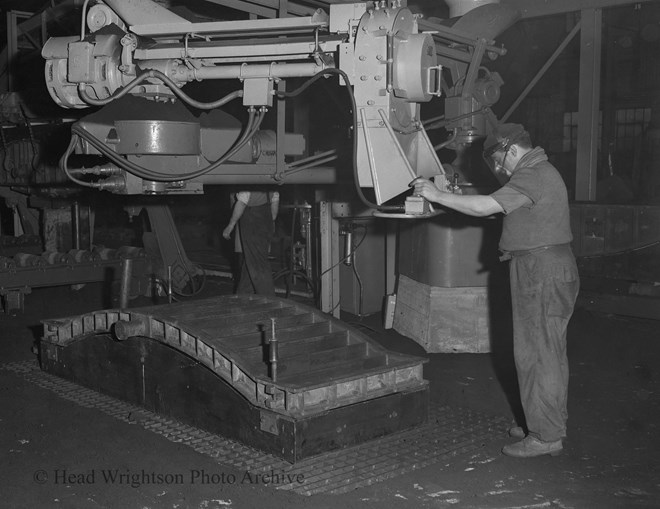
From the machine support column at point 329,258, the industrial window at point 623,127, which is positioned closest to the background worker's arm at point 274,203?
the machine support column at point 329,258

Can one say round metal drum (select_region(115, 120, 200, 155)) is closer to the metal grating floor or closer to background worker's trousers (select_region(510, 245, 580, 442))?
the metal grating floor

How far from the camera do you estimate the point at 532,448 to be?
3693 mm

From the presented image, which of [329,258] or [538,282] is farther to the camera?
[329,258]

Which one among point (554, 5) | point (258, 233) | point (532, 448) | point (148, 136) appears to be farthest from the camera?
point (554, 5)

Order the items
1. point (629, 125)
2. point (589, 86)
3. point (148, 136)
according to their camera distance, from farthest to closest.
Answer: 1. point (629, 125)
2. point (589, 86)
3. point (148, 136)

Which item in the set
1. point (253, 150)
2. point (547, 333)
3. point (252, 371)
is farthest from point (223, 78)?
point (547, 333)

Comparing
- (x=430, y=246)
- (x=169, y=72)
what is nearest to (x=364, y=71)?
(x=169, y=72)

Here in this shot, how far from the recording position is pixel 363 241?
695 centimetres

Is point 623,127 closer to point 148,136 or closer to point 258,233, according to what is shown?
point 258,233

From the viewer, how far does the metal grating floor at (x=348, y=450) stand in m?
3.41

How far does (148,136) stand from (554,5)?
13.3 ft

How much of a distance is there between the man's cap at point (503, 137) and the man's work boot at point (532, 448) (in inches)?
55.4

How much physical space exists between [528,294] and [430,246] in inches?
88.9

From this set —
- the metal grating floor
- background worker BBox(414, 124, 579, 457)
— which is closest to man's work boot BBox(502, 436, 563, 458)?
background worker BBox(414, 124, 579, 457)
